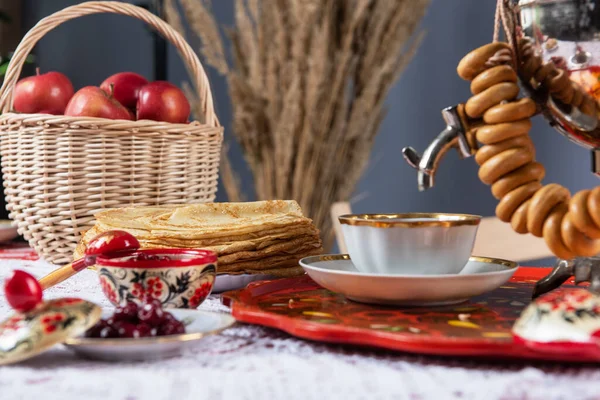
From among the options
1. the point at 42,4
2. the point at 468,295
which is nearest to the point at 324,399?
the point at 468,295

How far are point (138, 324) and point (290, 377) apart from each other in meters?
0.11

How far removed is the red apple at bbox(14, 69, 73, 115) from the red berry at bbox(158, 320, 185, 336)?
72 cm

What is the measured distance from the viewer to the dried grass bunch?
194 cm

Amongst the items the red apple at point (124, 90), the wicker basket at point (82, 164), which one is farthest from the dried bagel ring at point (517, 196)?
the red apple at point (124, 90)

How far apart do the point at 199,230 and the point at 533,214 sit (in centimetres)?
34

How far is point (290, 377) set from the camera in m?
0.40

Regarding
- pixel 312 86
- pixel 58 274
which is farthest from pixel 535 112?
pixel 312 86

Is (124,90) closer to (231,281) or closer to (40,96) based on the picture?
(40,96)

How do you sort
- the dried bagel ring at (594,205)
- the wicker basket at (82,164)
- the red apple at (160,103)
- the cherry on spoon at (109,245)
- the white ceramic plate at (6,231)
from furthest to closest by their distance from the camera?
1. the white ceramic plate at (6,231)
2. the red apple at (160,103)
3. the wicker basket at (82,164)
4. the cherry on spoon at (109,245)
5. the dried bagel ring at (594,205)

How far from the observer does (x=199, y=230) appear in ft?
2.40

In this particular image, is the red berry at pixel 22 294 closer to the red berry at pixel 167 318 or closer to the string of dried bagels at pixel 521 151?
the red berry at pixel 167 318

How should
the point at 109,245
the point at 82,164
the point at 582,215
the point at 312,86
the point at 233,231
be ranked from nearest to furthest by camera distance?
1. the point at 582,215
2. the point at 109,245
3. the point at 233,231
4. the point at 82,164
5. the point at 312,86

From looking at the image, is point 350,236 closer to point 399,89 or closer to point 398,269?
point 398,269

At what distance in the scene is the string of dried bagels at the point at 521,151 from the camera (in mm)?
523
